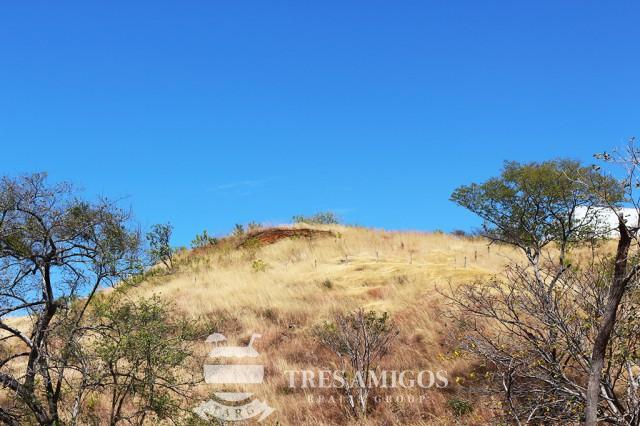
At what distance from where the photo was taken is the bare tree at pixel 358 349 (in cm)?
1168

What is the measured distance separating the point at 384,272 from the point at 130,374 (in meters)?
12.9

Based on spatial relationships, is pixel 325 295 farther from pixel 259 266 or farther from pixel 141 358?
pixel 141 358

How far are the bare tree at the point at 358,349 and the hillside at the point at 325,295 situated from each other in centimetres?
38

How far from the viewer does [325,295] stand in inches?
749

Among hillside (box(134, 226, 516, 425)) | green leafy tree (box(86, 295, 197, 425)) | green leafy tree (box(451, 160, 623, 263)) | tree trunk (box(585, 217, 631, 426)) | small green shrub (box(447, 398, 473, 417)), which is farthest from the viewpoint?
green leafy tree (box(451, 160, 623, 263))

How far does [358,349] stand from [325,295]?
22.3 feet

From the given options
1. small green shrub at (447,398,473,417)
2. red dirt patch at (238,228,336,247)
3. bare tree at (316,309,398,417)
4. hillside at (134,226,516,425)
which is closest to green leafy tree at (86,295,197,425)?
hillside at (134,226,516,425)

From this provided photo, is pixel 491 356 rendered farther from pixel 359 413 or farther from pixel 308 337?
pixel 308 337

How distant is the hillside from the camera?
11.8m

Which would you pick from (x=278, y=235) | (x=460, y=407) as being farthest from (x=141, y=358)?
(x=278, y=235)

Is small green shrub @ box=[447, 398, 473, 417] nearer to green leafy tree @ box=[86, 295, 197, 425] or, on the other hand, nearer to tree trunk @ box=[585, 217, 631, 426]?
green leafy tree @ box=[86, 295, 197, 425]

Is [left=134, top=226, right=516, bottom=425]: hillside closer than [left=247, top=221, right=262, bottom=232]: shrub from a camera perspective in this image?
Yes

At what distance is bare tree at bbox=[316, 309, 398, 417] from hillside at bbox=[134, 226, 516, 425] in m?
0.38

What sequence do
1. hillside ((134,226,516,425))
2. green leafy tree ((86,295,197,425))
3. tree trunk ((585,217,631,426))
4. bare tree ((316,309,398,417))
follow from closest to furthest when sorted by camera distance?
tree trunk ((585,217,631,426)) < green leafy tree ((86,295,197,425)) < bare tree ((316,309,398,417)) < hillside ((134,226,516,425))
